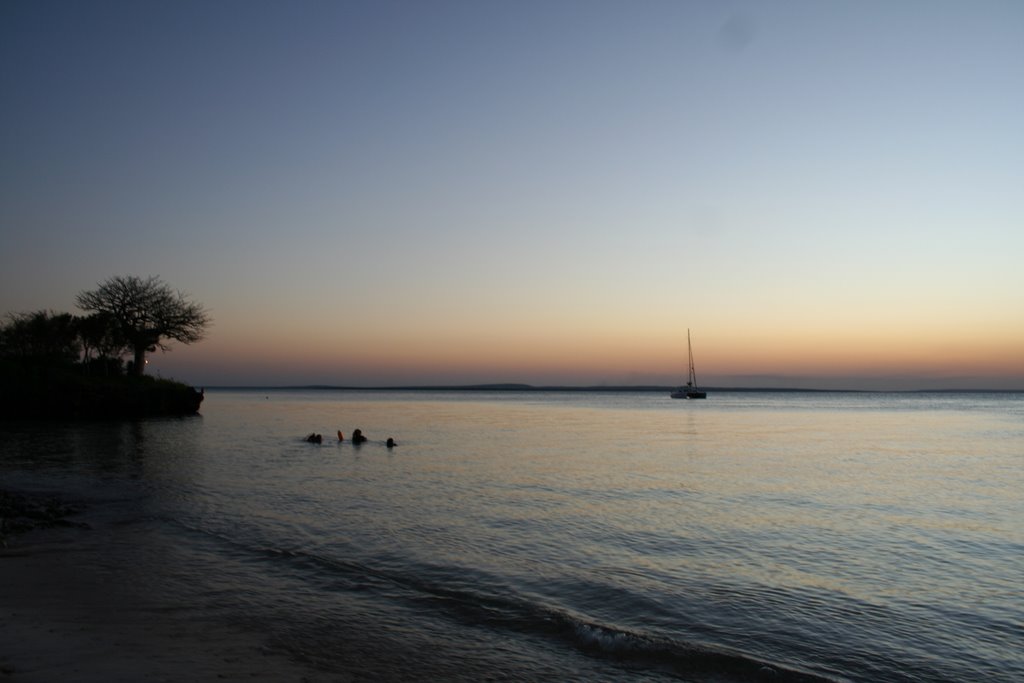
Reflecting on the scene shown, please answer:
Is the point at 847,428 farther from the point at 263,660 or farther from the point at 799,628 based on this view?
the point at 263,660

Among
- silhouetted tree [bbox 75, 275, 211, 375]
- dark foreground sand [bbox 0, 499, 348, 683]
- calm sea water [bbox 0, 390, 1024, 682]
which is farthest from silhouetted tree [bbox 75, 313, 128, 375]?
dark foreground sand [bbox 0, 499, 348, 683]

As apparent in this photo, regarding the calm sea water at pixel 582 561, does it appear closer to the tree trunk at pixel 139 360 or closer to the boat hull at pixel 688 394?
the tree trunk at pixel 139 360

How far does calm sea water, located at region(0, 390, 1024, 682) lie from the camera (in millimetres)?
8977

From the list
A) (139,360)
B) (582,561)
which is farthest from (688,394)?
(582,561)

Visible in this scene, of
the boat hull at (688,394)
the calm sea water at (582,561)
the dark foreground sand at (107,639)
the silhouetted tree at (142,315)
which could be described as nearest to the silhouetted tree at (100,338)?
the silhouetted tree at (142,315)

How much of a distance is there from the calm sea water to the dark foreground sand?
1.62 feet

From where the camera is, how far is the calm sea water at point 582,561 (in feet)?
29.5

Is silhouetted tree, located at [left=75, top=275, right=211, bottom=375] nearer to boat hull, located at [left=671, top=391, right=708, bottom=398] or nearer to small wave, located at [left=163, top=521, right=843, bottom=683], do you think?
small wave, located at [left=163, top=521, right=843, bottom=683]

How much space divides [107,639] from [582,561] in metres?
8.57

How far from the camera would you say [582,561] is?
13695mm

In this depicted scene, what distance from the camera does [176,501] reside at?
20.2 meters

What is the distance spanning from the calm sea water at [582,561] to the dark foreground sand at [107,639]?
49cm

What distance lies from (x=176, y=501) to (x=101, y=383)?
48.9 m

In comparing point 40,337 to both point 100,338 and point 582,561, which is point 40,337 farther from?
point 582,561
